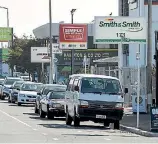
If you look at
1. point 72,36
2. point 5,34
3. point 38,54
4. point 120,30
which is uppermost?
point 5,34

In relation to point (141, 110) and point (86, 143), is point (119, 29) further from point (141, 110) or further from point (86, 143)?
point (86, 143)

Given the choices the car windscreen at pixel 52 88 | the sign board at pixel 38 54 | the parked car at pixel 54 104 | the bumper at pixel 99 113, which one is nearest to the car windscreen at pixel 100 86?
the bumper at pixel 99 113

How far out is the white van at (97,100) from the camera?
86.5 feet

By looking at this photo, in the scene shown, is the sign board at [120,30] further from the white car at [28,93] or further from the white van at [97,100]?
the white car at [28,93]

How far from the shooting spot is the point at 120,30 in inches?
1411

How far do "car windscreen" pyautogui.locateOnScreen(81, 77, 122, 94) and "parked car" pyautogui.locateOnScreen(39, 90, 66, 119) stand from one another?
203 inches

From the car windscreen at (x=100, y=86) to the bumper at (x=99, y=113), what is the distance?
0.77 m

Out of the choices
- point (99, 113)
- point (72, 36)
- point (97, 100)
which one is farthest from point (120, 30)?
point (72, 36)

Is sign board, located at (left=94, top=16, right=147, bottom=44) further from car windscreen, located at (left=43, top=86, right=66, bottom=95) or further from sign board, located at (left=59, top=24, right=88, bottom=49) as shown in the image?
sign board, located at (left=59, top=24, right=88, bottom=49)

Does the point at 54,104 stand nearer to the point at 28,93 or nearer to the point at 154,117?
the point at 154,117

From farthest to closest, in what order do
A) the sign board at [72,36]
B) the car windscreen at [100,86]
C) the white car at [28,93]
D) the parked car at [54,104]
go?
the sign board at [72,36] → the white car at [28,93] → the parked car at [54,104] → the car windscreen at [100,86]

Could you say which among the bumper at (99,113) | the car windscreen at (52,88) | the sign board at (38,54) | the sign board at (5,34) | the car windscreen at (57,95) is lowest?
the bumper at (99,113)

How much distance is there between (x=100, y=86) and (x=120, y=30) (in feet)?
30.8

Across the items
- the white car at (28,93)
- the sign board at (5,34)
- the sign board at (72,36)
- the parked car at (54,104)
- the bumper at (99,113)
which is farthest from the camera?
the sign board at (5,34)
